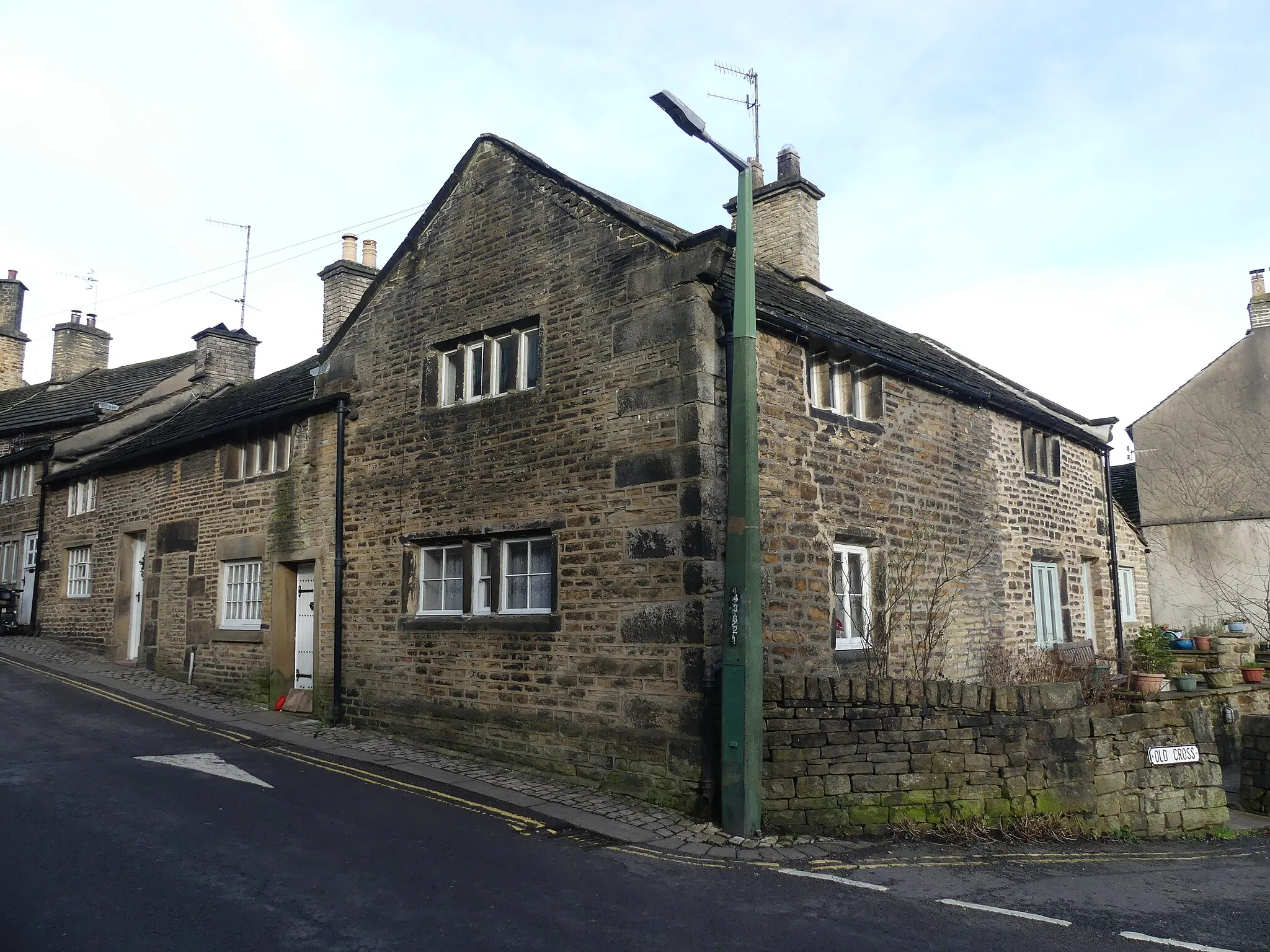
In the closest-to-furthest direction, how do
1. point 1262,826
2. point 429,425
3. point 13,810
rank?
point 13,810, point 1262,826, point 429,425

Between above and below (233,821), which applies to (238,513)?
above

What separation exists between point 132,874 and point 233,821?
1.51 m

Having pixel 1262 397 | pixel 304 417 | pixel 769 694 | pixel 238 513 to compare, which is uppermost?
pixel 1262 397

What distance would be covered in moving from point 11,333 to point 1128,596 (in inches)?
1408

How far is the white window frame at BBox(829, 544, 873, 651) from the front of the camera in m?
10.3

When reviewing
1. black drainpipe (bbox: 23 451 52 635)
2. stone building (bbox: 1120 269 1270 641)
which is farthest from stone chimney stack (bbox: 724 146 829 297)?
black drainpipe (bbox: 23 451 52 635)

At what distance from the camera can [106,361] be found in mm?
30922

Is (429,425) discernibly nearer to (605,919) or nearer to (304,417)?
(304,417)

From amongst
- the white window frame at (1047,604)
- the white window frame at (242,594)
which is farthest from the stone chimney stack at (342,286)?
the white window frame at (1047,604)

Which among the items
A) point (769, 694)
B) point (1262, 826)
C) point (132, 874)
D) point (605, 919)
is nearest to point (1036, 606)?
point (1262, 826)

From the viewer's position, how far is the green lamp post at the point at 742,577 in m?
7.80

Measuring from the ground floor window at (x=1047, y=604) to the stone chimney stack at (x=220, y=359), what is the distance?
17.9m

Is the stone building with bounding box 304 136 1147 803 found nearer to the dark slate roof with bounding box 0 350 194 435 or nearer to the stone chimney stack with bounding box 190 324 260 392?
the stone chimney stack with bounding box 190 324 260 392

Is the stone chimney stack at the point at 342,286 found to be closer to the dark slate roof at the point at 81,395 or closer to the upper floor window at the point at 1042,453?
the dark slate roof at the point at 81,395
